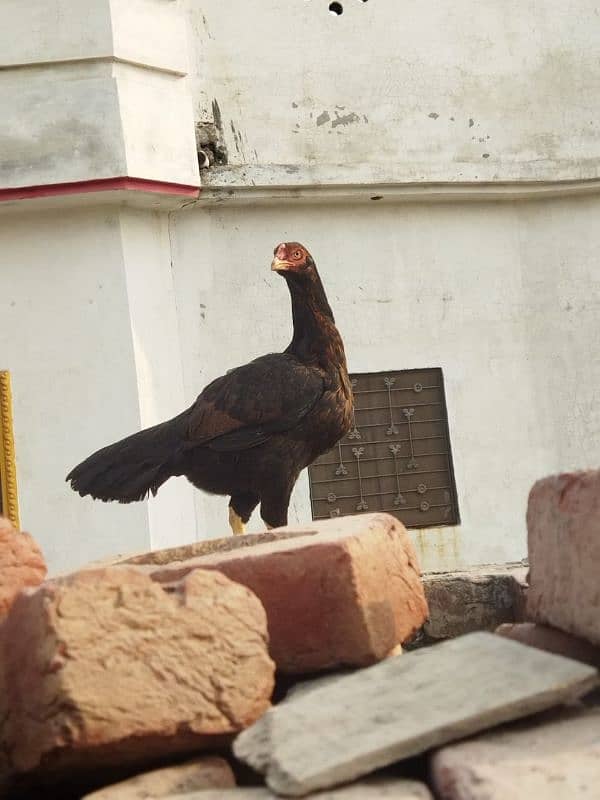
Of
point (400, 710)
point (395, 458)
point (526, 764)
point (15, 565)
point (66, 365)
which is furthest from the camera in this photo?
point (395, 458)

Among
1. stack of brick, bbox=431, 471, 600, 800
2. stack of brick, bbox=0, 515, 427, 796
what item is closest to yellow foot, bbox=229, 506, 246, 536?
stack of brick, bbox=431, 471, 600, 800

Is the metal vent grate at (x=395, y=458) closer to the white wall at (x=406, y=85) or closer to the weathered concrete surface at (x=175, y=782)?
the white wall at (x=406, y=85)

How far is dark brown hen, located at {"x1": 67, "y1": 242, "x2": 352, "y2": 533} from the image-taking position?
7.16 m

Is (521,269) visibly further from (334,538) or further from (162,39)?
(334,538)

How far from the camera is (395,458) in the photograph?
35.4 ft

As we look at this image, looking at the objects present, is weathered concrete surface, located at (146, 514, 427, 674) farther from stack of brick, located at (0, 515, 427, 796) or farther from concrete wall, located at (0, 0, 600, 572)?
concrete wall, located at (0, 0, 600, 572)

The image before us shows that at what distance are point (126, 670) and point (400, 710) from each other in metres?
0.65

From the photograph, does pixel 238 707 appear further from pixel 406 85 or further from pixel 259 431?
pixel 406 85

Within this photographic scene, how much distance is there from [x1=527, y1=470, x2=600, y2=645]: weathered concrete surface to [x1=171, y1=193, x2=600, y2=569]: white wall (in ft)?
21.1

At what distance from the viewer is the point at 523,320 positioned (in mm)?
11219

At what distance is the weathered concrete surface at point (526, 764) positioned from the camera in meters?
2.74

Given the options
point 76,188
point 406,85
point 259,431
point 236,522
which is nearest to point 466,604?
point 259,431

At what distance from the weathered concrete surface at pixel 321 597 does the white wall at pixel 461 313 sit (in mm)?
6444

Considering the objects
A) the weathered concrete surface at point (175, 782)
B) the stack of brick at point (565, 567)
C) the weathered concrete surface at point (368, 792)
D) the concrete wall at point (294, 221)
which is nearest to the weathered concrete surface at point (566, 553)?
the stack of brick at point (565, 567)
